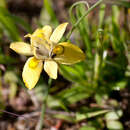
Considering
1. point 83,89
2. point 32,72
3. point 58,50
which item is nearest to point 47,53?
point 58,50

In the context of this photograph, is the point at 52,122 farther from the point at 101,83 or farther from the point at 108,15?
the point at 108,15

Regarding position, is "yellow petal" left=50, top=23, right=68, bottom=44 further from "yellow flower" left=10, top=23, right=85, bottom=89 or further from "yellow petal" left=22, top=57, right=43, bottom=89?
"yellow petal" left=22, top=57, right=43, bottom=89

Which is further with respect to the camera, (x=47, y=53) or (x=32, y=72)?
(x=47, y=53)

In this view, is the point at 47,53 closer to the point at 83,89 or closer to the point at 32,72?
the point at 32,72

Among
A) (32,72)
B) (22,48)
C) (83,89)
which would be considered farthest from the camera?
(83,89)

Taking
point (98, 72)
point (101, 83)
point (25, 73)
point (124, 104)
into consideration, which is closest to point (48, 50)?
point (25, 73)

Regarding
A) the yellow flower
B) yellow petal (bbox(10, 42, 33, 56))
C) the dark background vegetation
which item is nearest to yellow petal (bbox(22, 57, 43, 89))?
the yellow flower

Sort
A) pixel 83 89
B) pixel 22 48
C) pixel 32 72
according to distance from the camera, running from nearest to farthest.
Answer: pixel 32 72 < pixel 22 48 < pixel 83 89
